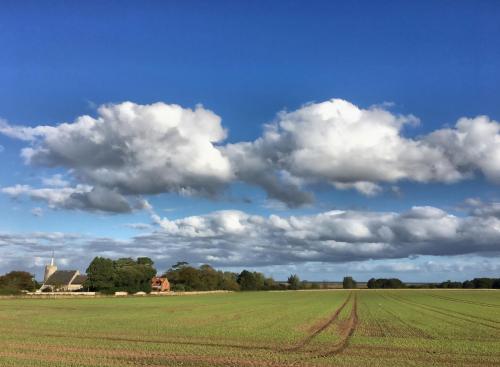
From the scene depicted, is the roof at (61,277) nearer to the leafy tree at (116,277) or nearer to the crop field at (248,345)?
the leafy tree at (116,277)

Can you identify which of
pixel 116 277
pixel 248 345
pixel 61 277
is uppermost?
pixel 61 277

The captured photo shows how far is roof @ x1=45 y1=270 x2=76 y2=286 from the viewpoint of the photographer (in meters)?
189

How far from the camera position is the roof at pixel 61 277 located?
18900cm

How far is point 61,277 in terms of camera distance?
193m

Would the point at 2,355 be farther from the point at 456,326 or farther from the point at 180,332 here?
the point at 456,326

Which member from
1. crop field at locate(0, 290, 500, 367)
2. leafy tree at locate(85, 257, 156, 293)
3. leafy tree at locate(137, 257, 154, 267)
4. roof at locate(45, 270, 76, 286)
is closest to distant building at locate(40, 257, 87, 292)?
roof at locate(45, 270, 76, 286)

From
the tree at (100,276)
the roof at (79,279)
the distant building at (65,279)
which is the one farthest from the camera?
the roof at (79,279)

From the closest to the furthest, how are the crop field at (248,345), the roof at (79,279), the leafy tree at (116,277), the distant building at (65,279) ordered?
the crop field at (248,345) → the leafy tree at (116,277) → the distant building at (65,279) → the roof at (79,279)

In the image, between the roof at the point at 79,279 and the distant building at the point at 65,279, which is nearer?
the distant building at the point at 65,279

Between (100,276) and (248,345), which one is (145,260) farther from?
(248,345)

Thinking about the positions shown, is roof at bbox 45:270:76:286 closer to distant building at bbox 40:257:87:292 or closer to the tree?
distant building at bbox 40:257:87:292

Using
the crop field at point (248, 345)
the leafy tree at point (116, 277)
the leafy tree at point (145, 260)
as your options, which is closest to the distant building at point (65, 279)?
the leafy tree at point (145, 260)

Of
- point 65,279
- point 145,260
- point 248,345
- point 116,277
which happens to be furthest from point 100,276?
point 248,345

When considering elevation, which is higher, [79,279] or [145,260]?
[145,260]
